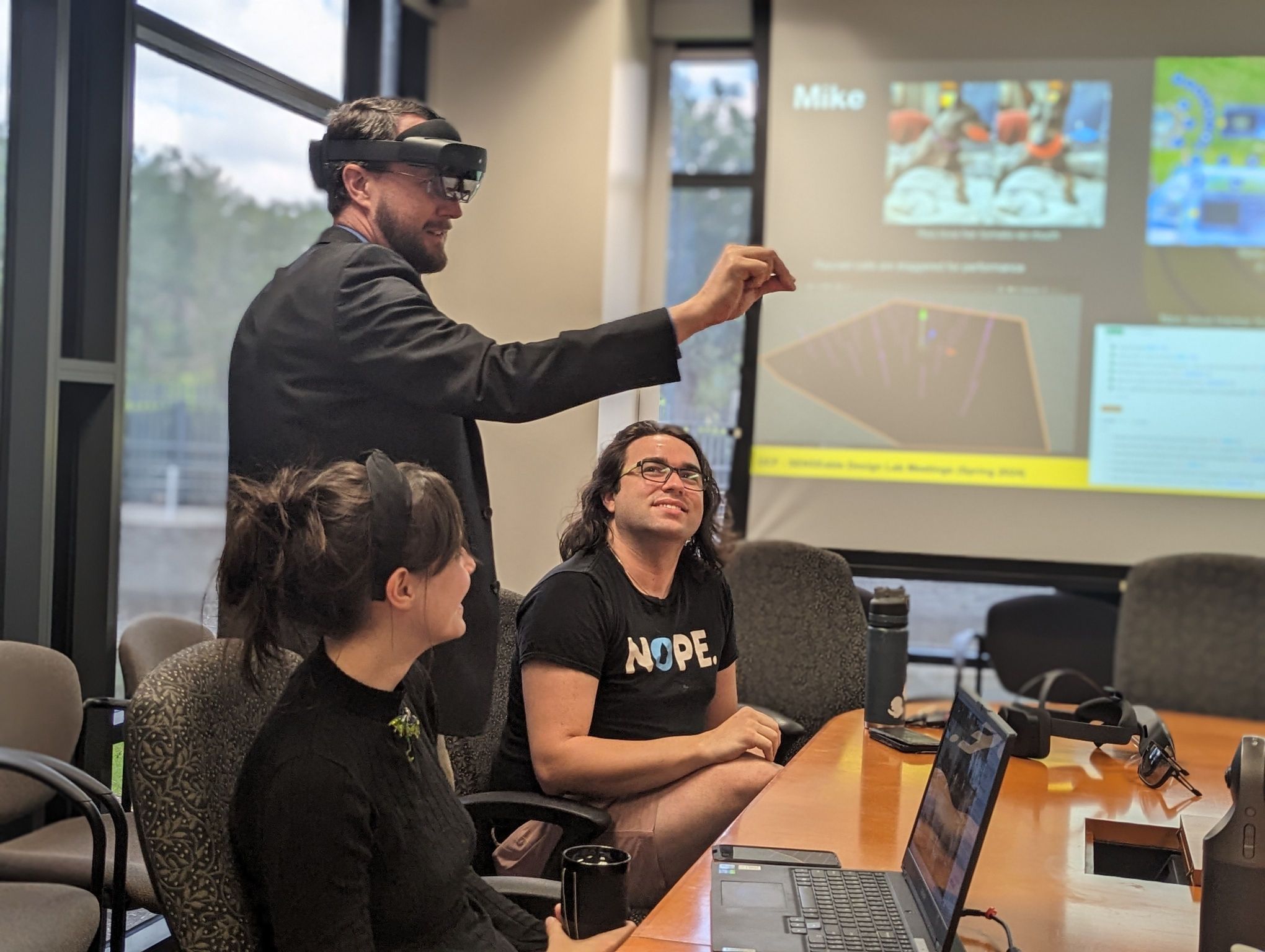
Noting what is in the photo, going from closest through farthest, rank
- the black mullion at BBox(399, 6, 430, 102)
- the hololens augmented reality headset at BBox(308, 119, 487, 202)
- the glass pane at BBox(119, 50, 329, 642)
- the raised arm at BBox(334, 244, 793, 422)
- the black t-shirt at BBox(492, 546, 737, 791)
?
the raised arm at BBox(334, 244, 793, 422)
the hololens augmented reality headset at BBox(308, 119, 487, 202)
the black t-shirt at BBox(492, 546, 737, 791)
the glass pane at BBox(119, 50, 329, 642)
the black mullion at BBox(399, 6, 430, 102)

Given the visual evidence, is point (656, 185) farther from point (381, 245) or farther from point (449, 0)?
point (381, 245)

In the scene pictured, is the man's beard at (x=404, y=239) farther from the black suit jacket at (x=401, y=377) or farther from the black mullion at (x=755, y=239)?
the black mullion at (x=755, y=239)

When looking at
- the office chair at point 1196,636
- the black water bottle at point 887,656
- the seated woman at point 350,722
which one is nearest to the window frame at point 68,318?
the seated woman at point 350,722

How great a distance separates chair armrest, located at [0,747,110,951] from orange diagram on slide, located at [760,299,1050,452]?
2.84 metres

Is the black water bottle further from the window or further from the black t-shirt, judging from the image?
the window

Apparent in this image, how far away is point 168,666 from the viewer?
121 centimetres

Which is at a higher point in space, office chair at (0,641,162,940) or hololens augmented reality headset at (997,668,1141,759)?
hololens augmented reality headset at (997,668,1141,759)

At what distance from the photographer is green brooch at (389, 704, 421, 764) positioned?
132 cm

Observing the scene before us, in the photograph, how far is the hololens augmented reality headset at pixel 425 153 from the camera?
70.9 inches

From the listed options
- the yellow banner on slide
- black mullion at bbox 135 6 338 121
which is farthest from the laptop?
the yellow banner on slide

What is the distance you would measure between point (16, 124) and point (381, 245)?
50.6 inches

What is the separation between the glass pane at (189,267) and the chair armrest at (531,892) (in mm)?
1418

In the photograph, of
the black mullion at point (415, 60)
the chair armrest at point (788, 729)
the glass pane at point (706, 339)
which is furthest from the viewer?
the glass pane at point (706, 339)

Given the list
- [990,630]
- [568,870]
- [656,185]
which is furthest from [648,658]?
[656,185]
